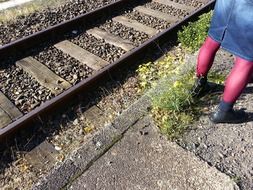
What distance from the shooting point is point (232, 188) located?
3.21m

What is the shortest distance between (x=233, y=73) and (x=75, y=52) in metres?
2.73

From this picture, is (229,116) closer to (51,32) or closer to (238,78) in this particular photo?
(238,78)

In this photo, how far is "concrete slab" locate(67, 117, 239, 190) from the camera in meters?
3.30

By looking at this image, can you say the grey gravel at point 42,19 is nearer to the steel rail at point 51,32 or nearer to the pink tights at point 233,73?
the steel rail at point 51,32

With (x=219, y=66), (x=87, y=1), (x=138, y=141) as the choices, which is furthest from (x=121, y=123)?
(x=87, y=1)

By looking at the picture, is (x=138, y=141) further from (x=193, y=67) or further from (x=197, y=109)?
(x=193, y=67)

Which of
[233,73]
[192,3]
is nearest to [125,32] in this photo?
[192,3]

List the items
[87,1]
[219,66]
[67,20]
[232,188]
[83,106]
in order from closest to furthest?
[232,188] < [83,106] < [219,66] < [67,20] < [87,1]

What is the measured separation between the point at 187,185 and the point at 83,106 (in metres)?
1.81

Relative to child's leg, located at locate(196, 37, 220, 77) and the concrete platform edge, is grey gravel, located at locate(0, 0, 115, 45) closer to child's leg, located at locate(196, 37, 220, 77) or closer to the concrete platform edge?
the concrete platform edge

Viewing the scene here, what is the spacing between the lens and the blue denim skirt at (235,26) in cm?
337

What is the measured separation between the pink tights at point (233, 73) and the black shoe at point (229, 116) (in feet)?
0.49

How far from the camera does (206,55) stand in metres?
4.02

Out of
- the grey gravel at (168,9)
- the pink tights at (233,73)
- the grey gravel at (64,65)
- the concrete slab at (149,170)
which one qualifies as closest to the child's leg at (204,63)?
the pink tights at (233,73)
